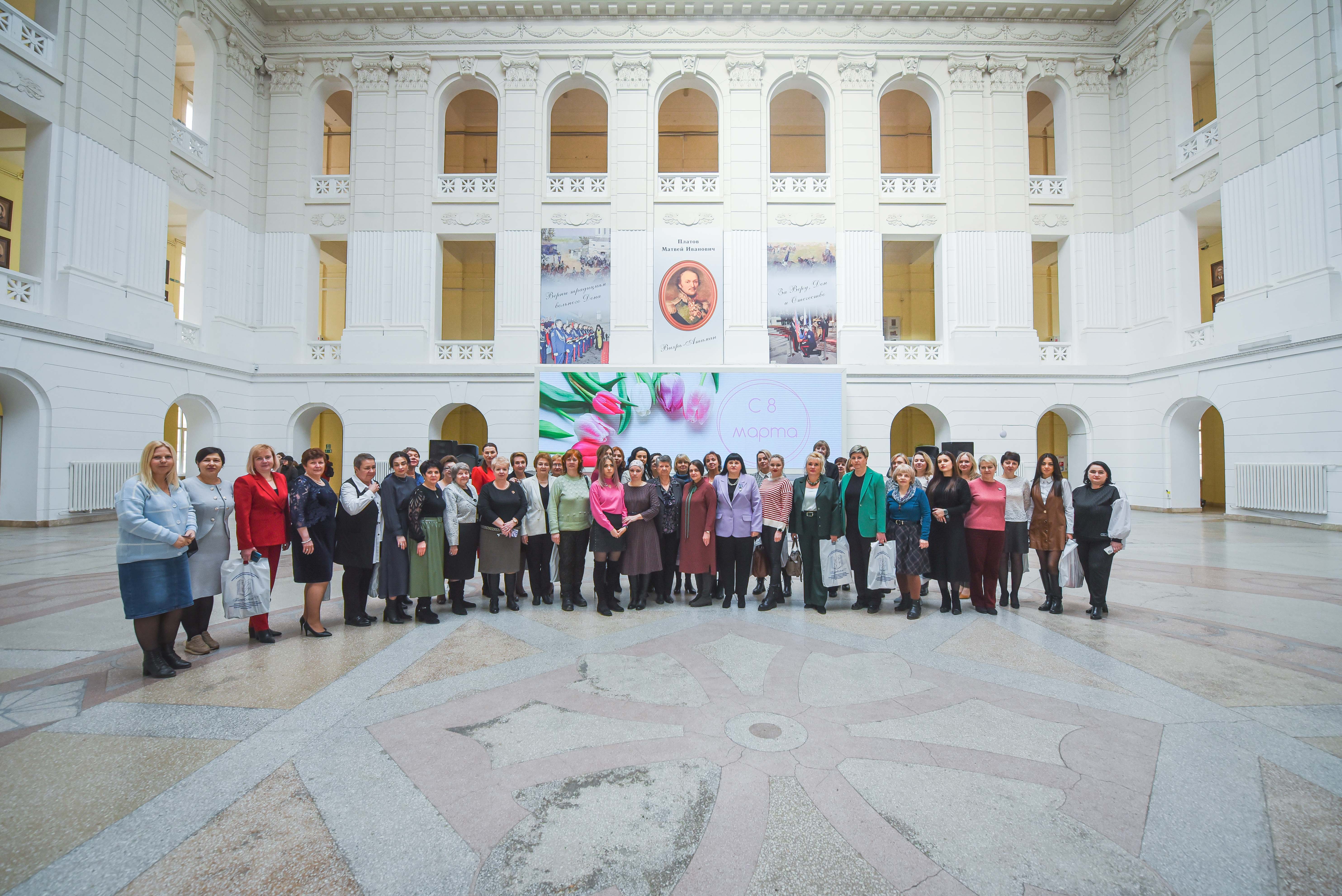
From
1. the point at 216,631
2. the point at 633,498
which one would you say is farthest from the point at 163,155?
the point at 633,498

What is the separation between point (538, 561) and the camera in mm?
6008

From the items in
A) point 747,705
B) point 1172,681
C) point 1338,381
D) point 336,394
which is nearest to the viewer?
point 747,705

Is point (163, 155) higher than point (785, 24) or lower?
lower

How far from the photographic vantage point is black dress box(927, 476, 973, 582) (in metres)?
5.54

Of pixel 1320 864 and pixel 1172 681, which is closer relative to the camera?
pixel 1320 864

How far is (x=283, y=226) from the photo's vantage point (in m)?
16.1

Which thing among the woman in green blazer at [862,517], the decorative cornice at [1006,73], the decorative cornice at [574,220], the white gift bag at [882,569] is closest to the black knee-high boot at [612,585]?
the woman in green blazer at [862,517]

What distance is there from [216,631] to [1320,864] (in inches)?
286

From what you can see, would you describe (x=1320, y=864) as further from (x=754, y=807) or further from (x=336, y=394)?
(x=336, y=394)

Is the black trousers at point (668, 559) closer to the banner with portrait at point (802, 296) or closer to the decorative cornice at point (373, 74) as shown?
the banner with portrait at point (802, 296)

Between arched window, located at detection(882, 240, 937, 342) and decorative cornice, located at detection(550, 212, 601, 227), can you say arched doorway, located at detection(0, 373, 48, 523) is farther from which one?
arched window, located at detection(882, 240, 937, 342)

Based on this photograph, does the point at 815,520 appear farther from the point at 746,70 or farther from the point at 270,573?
the point at 746,70

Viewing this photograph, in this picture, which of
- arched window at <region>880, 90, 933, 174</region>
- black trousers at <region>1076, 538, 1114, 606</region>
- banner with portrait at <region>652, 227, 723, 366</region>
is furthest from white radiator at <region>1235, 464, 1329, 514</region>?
arched window at <region>880, 90, 933, 174</region>

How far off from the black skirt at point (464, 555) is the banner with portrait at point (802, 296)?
455 inches
